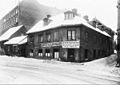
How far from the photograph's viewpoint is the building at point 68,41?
81.0ft

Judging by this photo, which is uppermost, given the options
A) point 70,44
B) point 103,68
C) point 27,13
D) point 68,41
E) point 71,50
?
point 27,13

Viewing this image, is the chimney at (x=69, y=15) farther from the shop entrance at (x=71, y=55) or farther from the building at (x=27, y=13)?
the building at (x=27, y=13)

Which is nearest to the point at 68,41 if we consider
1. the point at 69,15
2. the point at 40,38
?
the point at 69,15

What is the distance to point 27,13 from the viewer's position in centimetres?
5041

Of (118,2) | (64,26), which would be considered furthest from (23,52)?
(118,2)

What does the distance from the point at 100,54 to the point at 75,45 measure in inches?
420

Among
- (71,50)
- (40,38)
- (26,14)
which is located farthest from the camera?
(26,14)

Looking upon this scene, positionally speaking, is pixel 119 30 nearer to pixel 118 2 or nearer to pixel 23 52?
pixel 118 2

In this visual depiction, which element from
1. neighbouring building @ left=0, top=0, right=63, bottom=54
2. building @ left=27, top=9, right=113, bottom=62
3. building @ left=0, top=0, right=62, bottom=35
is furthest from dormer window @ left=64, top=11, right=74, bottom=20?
building @ left=0, top=0, right=62, bottom=35

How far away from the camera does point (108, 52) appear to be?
38.2 meters

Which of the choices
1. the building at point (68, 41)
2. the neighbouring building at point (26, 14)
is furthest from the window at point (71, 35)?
the neighbouring building at point (26, 14)

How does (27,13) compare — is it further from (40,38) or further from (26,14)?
(40,38)

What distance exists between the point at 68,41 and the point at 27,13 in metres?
29.9

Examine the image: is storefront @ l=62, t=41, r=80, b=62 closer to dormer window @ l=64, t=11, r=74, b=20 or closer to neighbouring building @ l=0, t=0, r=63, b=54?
dormer window @ l=64, t=11, r=74, b=20
